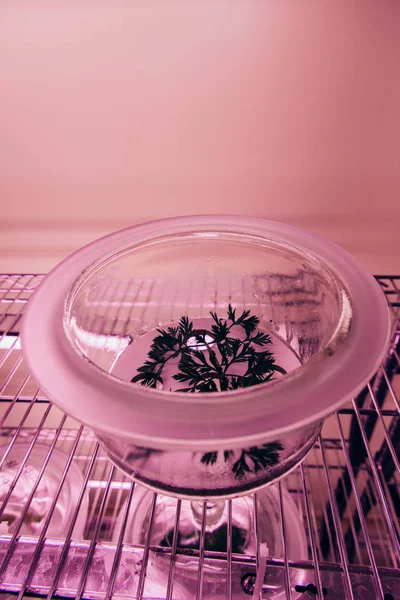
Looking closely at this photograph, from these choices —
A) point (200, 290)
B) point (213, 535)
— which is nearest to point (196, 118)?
point (200, 290)

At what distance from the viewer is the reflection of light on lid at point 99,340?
0.33 metres

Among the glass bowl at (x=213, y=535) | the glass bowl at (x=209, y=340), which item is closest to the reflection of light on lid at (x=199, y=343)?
the glass bowl at (x=209, y=340)

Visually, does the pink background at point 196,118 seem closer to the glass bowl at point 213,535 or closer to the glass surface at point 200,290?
the glass surface at point 200,290

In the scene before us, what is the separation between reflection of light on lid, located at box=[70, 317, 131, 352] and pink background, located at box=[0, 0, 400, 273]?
41cm

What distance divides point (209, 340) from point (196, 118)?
0.44 meters

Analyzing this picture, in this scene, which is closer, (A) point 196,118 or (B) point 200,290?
(B) point 200,290

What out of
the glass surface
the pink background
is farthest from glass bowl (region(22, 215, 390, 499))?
the pink background

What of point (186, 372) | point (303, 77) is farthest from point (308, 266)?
point (303, 77)

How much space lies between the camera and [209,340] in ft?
1.25

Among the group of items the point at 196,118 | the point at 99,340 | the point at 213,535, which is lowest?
the point at 213,535

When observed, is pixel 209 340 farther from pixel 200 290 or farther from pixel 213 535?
pixel 213 535

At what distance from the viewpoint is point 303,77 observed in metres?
0.61

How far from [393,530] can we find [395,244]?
0.56 m

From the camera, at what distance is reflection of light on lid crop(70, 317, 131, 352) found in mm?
328
